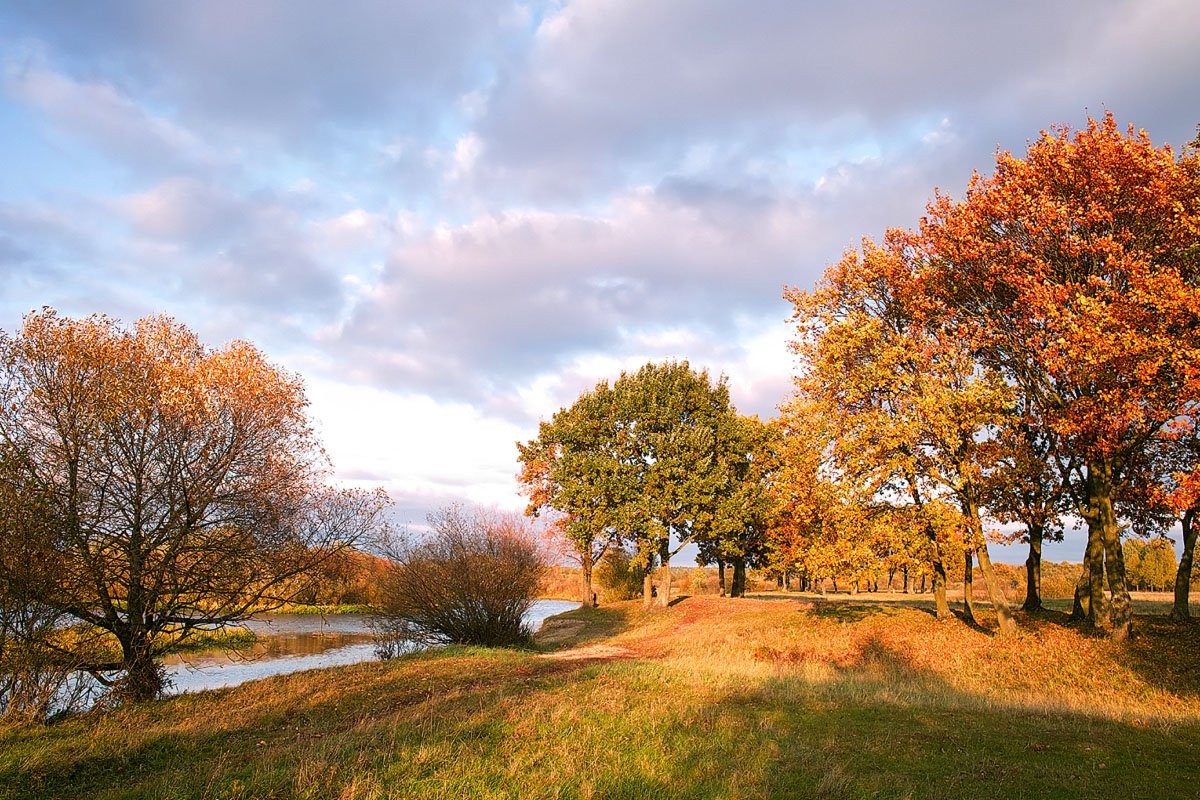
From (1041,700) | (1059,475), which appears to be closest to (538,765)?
(1041,700)

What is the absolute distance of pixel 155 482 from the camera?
50.5 feet

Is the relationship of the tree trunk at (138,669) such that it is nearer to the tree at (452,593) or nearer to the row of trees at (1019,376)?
the tree at (452,593)

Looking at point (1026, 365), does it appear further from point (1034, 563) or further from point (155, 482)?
point (155, 482)

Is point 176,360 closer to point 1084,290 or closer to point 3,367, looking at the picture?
point 3,367

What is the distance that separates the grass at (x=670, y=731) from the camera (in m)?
8.17

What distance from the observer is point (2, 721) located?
11.0m

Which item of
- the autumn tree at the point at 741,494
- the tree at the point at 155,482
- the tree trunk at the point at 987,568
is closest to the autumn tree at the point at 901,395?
the tree trunk at the point at 987,568

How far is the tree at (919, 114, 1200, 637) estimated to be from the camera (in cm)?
1611

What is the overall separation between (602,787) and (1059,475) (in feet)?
69.6

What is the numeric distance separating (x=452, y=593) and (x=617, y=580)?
24.1 m

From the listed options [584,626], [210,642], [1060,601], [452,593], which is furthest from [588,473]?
[1060,601]

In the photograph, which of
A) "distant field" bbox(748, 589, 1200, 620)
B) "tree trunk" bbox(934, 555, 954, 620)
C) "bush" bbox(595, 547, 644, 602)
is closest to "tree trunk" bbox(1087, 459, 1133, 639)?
"tree trunk" bbox(934, 555, 954, 620)

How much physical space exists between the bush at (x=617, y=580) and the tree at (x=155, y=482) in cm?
3027

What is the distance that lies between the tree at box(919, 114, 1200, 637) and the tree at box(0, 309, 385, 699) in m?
19.7
